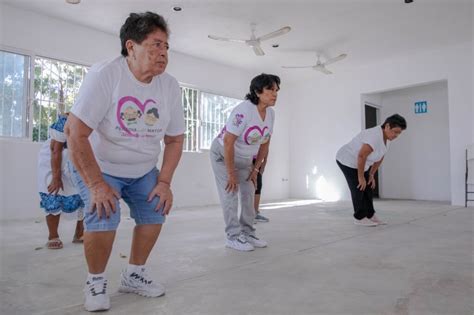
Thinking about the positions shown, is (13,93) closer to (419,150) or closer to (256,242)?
(256,242)

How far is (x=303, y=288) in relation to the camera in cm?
155

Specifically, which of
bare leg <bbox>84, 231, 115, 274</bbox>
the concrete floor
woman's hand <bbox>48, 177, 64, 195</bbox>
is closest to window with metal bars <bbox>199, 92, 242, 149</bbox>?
the concrete floor

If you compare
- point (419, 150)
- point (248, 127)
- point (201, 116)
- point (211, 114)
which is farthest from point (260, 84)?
point (419, 150)

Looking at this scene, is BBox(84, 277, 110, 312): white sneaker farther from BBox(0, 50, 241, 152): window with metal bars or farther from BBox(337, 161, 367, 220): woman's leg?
BBox(0, 50, 241, 152): window with metal bars

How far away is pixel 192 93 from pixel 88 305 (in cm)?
585

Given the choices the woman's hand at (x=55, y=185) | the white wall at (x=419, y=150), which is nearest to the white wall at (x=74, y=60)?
the woman's hand at (x=55, y=185)

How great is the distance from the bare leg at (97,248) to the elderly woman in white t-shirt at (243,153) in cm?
112

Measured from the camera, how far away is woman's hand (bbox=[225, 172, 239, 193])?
2.35 meters

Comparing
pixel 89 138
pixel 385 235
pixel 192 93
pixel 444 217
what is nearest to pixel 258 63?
pixel 192 93

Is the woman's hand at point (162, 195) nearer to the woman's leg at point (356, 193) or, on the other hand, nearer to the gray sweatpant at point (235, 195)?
the gray sweatpant at point (235, 195)

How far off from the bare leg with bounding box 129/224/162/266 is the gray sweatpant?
3.19 ft

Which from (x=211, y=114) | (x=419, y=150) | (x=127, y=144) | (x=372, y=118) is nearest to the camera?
(x=127, y=144)

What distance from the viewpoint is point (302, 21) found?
5324 mm

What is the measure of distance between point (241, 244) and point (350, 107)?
6.24 meters
